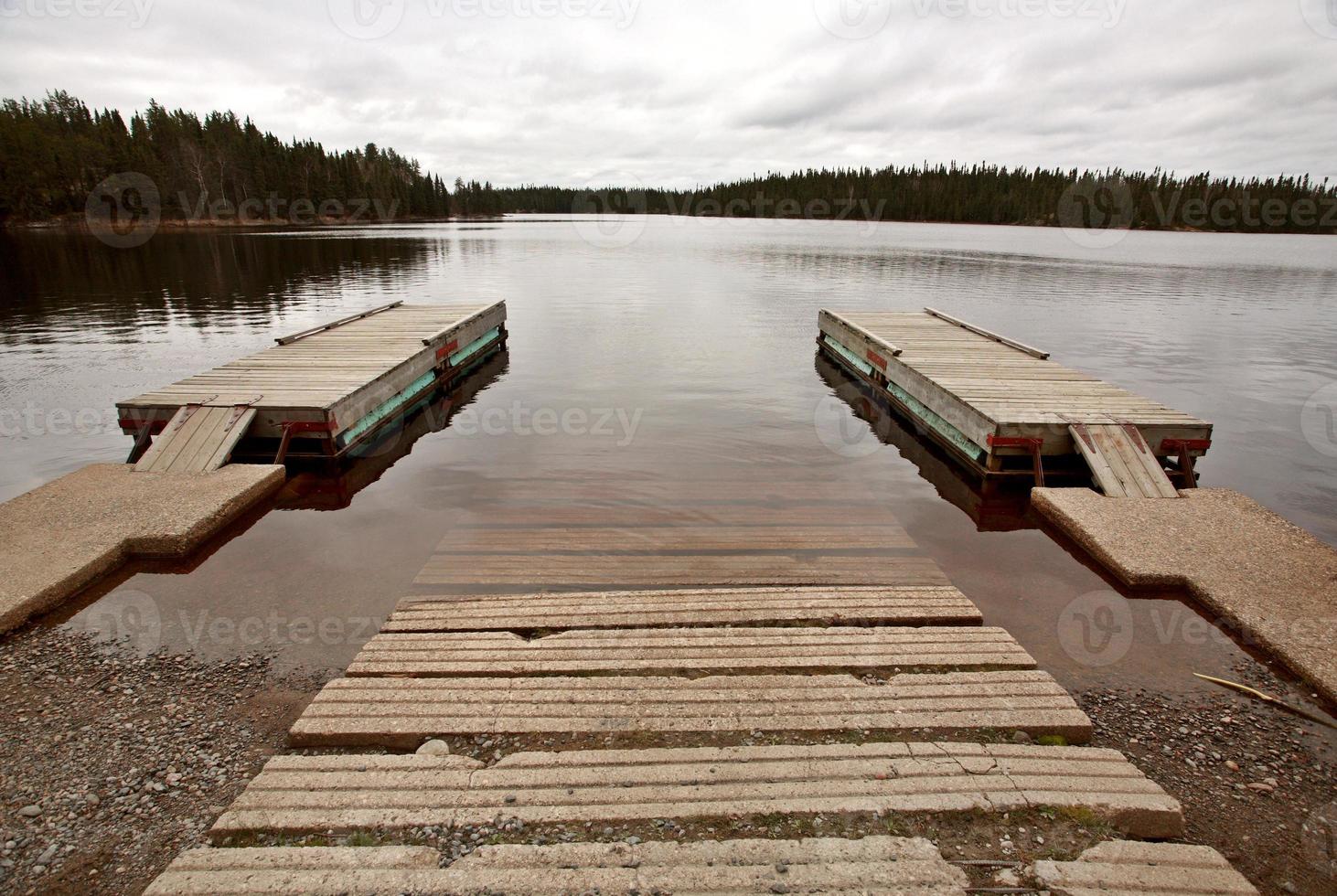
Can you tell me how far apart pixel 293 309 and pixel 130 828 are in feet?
88.5

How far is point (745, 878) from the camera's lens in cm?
336

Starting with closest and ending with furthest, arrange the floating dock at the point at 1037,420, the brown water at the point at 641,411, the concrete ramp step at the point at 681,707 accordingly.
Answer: the concrete ramp step at the point at 681,707
the brown water at the point at 641,411
the floating dock at the point at 1037,420

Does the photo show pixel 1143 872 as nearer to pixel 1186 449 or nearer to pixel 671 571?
pixel 671 571

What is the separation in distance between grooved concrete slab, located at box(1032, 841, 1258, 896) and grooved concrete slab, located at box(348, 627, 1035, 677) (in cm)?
180

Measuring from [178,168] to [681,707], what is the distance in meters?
117

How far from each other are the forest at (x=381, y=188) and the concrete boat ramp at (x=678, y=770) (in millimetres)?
103586

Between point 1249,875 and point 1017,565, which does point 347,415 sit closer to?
point 1017,565

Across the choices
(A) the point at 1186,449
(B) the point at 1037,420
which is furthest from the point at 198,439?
(A) the point at 1186,449

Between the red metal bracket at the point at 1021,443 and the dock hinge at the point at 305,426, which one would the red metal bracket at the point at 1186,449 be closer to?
the red metal bracket at the point at 1021,443

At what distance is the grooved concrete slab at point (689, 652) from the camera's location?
5301 millimetres

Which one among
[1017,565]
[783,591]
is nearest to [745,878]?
[783,591]

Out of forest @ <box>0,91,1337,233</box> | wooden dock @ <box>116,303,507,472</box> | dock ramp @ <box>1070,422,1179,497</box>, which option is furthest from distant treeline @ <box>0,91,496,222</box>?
dock ramp @ <box>1070,422,1179,497</box>

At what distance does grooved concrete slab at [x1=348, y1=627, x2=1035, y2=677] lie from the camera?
530cm

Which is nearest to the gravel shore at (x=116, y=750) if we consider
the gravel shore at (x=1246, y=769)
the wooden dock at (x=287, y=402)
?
the wooden dock at (x=287, y=402)
